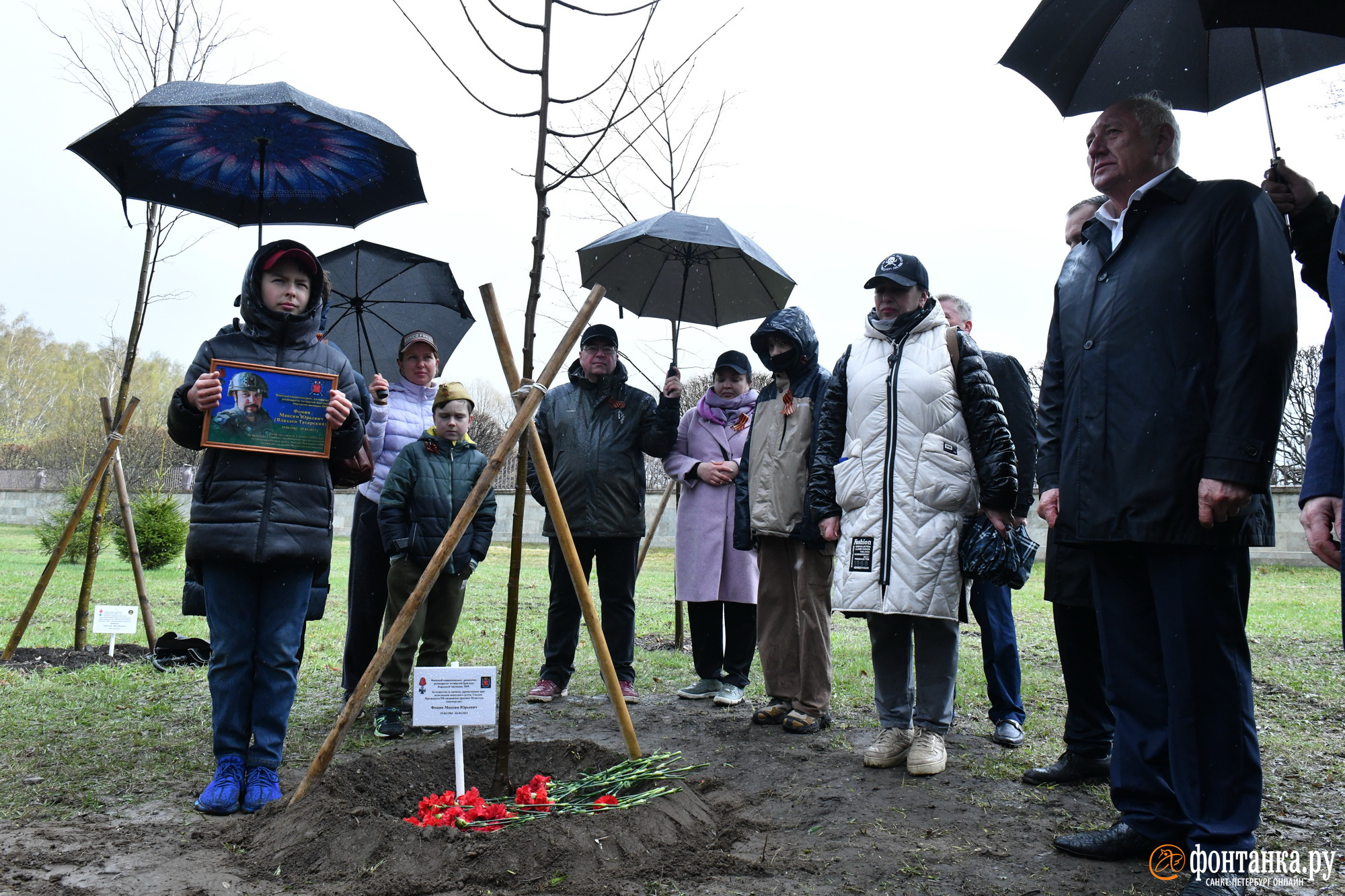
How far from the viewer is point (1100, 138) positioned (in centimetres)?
296

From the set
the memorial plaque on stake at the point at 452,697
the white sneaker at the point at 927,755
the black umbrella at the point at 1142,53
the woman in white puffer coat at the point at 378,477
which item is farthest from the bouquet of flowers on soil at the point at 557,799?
the black umbrella at the point at 1142,53

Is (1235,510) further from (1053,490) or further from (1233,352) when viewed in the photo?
(1053,490)

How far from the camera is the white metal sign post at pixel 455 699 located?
3.13 meters

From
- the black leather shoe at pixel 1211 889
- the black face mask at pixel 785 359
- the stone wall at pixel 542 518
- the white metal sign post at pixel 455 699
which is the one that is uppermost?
the black face mask at pixel 785 359

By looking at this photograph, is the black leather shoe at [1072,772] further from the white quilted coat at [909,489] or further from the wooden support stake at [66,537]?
the wooden support stake at [66,537]

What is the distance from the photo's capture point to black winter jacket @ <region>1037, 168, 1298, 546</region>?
2.44 m

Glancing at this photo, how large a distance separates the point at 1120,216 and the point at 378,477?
3784 millimetres

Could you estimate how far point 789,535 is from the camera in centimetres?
461

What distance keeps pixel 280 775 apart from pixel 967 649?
18.1 feet

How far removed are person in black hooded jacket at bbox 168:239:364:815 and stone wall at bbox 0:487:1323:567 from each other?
2731 millimetres

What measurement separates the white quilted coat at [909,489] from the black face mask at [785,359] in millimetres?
785

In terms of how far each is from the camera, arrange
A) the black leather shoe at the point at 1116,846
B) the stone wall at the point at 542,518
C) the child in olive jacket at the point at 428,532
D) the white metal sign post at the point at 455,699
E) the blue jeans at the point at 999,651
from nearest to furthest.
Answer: the black leather shoe at the point at 1116,846
the white metal sign post at the point at 455,699
the blue jeans at the point at 999,651
the child in olive jacket at the point at 428,532
the stone wall at the point at 542,518

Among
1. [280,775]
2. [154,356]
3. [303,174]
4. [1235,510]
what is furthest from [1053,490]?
[154,356]

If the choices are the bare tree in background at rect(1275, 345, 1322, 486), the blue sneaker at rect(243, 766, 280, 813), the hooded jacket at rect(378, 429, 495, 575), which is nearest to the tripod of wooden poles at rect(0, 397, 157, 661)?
the hooded jacket at rect(378, 429, 495, 575)
